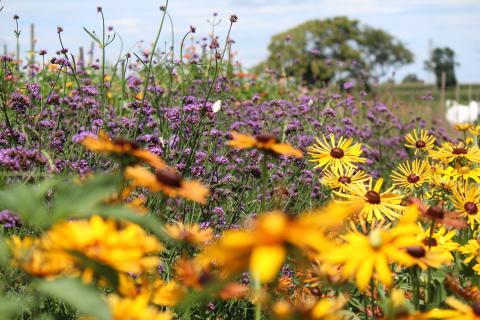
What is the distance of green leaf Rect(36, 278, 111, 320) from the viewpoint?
887 mm

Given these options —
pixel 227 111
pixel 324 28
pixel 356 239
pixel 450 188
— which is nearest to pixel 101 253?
pixel 356 239

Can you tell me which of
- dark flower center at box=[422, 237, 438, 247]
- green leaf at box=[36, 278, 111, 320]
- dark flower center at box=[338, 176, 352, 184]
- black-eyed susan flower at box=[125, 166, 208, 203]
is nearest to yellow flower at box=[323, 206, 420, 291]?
black-eyed susan flower at box=[125, 166, 208, 203]

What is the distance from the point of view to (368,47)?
37.0 meters

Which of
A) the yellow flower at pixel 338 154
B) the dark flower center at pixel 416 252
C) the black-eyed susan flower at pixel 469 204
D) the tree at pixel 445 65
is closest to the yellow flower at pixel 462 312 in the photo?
the dark flower center at pixel 416 252

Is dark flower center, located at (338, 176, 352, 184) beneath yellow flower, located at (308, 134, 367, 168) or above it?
beneath

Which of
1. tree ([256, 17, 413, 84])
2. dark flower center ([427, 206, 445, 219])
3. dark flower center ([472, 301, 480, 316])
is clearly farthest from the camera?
tree ([256, 17, 413, 84])

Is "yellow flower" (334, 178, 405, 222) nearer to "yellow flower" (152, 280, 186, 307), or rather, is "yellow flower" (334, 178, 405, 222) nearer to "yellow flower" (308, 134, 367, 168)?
"yellow flower" (308, 134, 367, 168)

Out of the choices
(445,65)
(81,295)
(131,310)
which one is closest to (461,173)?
(131,310)

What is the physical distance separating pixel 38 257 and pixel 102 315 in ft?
1.05

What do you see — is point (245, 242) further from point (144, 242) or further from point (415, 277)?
point (415, 277)

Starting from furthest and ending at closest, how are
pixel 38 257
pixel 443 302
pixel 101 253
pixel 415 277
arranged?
pixel 443 302 < pixel 415 277 < pixel 38 257 < pixel 101 253

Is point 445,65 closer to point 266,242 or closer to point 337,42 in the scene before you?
point 337,42

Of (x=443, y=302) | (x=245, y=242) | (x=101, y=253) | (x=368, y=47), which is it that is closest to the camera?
(x=245, y=242)

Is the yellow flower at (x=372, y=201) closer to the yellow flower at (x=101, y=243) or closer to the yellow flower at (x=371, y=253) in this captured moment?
the yellow flower at (x=371, y=253)
